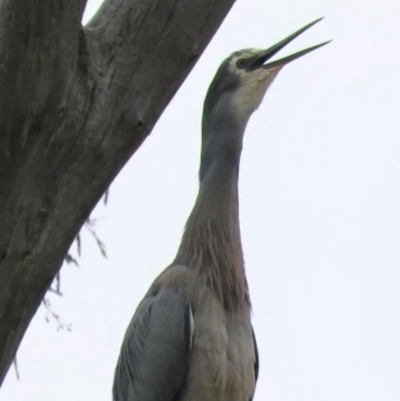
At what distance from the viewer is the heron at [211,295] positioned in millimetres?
3396

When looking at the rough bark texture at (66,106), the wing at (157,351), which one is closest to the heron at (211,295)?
the wing at (157,351)

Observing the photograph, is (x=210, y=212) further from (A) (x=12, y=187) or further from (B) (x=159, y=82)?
(A) (x=12, y=187)

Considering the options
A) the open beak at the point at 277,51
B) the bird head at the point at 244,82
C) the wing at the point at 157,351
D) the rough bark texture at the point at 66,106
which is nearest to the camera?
the rough bark texture at the point at 66,106

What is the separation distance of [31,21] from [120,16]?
374 mm

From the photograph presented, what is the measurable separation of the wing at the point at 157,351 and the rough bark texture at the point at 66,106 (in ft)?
3.59

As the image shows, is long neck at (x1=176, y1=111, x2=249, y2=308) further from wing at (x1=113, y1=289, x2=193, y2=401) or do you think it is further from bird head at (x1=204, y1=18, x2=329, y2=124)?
wing at (x1=113, y1=289, x2=193, y2=401)

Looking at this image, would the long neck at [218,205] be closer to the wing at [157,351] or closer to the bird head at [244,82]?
the bird head at [244,82]

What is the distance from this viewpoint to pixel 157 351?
11.2 ft

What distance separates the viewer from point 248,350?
353cm

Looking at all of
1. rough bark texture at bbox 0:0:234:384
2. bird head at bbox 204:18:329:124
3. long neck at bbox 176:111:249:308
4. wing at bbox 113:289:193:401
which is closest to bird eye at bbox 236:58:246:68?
bird head at bbox 204:18:329:124

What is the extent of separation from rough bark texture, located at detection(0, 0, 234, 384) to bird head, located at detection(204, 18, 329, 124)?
1255mm

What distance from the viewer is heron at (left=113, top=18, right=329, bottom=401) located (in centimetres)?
340

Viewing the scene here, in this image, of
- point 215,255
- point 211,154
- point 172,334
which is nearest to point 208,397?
point 172,334

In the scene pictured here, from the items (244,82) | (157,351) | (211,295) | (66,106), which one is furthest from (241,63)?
(66,106)
